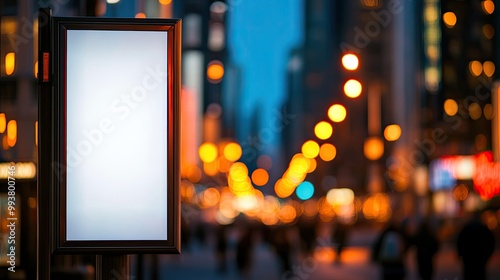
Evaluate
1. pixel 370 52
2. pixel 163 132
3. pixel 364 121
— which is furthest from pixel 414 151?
pixel 163 132

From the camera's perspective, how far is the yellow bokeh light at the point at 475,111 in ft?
291

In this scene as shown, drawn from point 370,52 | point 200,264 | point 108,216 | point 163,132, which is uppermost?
point 370,52

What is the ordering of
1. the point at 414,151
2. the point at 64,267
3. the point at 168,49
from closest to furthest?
the point at 168,49 → the point at 64,267 → the point at 414,151

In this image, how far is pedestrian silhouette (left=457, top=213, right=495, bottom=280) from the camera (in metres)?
19.9

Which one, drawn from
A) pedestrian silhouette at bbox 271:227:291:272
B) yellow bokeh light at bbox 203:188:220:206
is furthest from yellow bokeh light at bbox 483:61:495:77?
pedestrian silhouette at bbox 271:227:291:272

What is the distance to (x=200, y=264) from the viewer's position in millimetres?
43375

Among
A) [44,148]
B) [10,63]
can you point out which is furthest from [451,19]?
[44,148]

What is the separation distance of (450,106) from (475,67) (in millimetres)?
5605

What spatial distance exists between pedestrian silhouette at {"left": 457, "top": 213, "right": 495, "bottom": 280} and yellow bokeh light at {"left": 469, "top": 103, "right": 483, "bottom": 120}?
6966cm

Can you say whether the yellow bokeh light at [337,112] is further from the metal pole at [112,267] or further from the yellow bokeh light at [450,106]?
the yellow bokeh light at [450,106]

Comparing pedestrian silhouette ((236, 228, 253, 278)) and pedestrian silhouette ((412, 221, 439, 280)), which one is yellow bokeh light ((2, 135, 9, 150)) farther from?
pedestrian silhouette ((236, 228, 253, 278))

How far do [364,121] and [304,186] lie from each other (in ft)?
90.2

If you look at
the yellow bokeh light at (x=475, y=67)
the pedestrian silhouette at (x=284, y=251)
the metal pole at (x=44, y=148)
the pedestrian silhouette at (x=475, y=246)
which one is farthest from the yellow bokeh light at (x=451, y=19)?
the metal pole at (x=44, y=148)

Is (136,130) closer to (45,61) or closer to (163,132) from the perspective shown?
(163,132)
